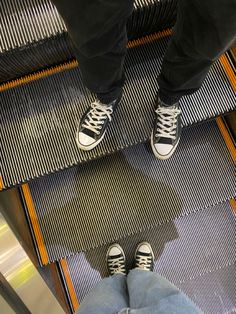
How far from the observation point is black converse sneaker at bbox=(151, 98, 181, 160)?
135cm

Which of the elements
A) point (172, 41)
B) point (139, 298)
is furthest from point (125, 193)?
point (172, 41)

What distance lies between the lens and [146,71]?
146 cm

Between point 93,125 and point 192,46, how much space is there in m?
0.52

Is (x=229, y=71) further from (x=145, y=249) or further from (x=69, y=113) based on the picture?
(x=145, y=249)

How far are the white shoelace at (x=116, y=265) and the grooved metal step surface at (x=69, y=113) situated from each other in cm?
57

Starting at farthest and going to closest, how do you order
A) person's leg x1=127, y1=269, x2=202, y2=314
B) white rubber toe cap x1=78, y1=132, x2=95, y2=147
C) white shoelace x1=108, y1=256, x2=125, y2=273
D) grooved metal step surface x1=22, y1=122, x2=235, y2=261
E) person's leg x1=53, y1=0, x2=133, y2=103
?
white shoelace x1=108, y1=256, x2=125, y2=273
grooved metal step surface x1=22, y1=122, x2=235, y2=261
white rubber toe cap x1=78, y1=132, x2=95, y2=147
person's leg x1=127, y1=269, x2=202, y2=314
person's leg x1=53, y1=0, x2=133, y2=103

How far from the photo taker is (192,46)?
36.8 inches

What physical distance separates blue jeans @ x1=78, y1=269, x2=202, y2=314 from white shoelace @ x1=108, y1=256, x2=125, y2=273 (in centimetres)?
19

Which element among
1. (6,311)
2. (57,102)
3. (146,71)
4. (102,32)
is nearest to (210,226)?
(146,71)

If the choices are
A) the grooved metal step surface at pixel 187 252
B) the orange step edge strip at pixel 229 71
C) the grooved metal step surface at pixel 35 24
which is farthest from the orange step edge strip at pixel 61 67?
the grooved metal step surface at pixel 187 252

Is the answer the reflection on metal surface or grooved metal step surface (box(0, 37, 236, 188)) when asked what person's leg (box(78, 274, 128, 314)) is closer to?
the reflection on metal surface

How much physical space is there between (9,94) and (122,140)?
0.48m

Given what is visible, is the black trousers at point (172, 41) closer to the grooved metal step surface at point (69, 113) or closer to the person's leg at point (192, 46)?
the person's leg at point (192, 46)

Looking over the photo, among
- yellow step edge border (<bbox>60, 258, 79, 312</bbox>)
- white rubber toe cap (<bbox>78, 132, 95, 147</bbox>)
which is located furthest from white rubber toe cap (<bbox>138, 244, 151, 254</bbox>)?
white rubber toe cap (<bbox>78, 132, 95, 147</bbox>)
